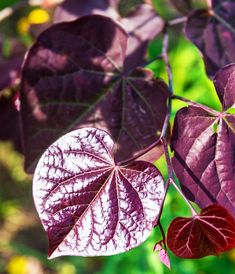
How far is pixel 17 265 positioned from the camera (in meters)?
2.34

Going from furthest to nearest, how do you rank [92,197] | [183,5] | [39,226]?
[39,226]
[183,5]
[92,197]

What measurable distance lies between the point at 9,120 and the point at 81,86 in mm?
237

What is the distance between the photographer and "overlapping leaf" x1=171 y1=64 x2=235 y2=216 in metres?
0.68

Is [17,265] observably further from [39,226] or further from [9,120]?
[9,120]

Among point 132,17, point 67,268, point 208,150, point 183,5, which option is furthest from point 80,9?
point 67,268

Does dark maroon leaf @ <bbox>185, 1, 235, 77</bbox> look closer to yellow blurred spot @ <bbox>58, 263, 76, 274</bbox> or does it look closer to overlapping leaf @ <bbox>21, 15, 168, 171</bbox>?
overlapping leaf @ <bbox>21, 15, 168, 171</bbox>

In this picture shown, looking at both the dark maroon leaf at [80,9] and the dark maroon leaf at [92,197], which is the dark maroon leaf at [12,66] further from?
the dark maroon leaf at [92,197]

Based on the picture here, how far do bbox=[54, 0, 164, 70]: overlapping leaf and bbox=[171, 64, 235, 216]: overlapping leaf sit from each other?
280 mm

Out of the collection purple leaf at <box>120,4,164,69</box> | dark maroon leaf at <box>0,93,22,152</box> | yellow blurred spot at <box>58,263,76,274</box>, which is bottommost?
yellow blurred spot at <box>58,263,76,274</box>

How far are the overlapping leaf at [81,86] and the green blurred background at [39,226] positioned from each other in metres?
0.72

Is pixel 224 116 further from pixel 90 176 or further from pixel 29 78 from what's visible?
pixel 29 78

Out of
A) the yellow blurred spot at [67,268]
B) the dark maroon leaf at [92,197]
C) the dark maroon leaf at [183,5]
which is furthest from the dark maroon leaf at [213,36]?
the yellow blurred spot at [67,268]

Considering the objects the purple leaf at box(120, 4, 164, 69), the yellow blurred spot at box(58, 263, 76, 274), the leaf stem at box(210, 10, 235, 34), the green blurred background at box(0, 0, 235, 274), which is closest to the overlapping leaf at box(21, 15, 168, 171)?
the purple leaf at box(120, 4, 164, 69)

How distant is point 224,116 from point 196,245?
17cm
